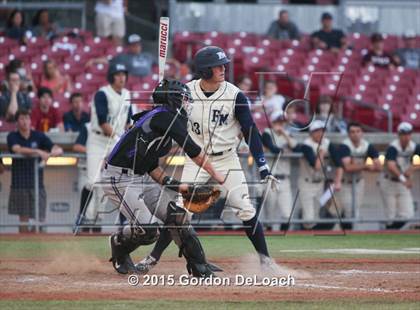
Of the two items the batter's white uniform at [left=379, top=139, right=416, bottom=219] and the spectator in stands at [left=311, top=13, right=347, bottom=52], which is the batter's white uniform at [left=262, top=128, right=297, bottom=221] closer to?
the batter's white uniform at [left=379, top=139, right=416, bottom=219]

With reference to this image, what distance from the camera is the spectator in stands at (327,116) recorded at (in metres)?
17.6

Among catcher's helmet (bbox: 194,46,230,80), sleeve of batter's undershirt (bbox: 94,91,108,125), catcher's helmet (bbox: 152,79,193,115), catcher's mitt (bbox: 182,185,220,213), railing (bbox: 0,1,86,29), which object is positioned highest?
catcher's helmet (bbox: 194,46,230,80)

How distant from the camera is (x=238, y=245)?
13.6 m

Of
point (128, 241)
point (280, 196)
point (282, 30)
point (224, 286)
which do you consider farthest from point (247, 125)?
point (282, 30)

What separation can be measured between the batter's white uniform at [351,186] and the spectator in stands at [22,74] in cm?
546

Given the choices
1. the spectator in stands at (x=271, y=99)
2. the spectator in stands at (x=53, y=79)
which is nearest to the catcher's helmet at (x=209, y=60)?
the spectator in stands at (x=271, y=99)

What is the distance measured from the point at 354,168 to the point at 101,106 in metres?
4.41

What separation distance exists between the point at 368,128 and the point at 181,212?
11051 millimetres

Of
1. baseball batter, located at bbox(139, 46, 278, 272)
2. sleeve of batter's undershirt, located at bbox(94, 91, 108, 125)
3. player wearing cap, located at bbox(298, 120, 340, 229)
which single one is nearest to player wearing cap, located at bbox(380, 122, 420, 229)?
player wearing cap, located at bbox(298, 120, 340, 229)

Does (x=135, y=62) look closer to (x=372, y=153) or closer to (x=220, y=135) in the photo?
(x=372, y=153)

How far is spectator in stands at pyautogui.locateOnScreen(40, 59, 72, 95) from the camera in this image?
18.3 metres

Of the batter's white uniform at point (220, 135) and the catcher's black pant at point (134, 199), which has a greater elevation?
the batter's white uniform at point (220, 135)

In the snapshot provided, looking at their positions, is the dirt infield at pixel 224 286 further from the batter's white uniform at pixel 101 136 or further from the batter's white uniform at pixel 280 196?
the batter's white uniform at pixel 280 196

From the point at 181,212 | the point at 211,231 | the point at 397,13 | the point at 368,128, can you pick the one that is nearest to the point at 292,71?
the point at 368,128
